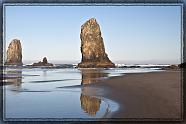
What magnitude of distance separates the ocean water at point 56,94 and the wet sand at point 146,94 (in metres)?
0.06

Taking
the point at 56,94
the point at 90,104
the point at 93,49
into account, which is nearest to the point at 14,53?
the point at 56,94

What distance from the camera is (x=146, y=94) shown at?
156 inches

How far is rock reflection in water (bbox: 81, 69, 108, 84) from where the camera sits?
4.00m

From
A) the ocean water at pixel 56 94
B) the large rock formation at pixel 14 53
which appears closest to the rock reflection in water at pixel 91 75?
the ocean water at pixel 56 94

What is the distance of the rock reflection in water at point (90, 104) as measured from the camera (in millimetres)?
3895

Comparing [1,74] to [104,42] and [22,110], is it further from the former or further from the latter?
[104,42]

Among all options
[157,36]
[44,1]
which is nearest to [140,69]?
[157,36]

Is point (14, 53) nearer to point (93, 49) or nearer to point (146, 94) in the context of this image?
point (93, 49)

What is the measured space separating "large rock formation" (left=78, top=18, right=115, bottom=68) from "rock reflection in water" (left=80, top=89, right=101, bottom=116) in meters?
0.32

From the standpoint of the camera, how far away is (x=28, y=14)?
3.95m

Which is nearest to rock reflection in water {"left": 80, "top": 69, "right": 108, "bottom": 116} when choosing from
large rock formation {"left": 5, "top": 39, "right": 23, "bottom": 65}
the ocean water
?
the ocean water

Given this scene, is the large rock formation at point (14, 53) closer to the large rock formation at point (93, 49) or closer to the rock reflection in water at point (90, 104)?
the large rock formation at point (93, 49)

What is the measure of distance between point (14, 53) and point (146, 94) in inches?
51.5

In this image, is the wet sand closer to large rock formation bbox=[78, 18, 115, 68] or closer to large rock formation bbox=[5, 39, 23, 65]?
large rock formation bbox=[78, 18, 115, 68]
